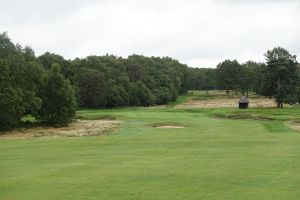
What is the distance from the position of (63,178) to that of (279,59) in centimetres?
9216

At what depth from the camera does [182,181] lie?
22.1 metres

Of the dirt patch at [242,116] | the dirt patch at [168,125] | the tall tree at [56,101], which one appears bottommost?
the dirt patch at [168,125]

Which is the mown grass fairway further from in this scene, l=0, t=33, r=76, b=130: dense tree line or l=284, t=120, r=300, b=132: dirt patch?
l=0, t=33, r=76, b=130: dense tree line

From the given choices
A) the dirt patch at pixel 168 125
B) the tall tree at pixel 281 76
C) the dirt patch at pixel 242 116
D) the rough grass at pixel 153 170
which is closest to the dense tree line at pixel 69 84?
the dirt patch at pixel 168 125

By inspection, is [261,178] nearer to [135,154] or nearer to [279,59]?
[135,154]

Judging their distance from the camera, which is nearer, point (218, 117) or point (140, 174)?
point (140, 174)

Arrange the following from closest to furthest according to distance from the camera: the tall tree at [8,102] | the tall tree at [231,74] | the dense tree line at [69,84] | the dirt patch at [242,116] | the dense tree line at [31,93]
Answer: the tall tree at [8,102] → the dense tree line at [31,93] → the dense tree line at [69,84] → the dirt patch at [242,116] → the tall tree at [231,74]

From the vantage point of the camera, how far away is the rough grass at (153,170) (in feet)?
64.7

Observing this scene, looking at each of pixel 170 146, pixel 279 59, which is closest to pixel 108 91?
pixel 279 59

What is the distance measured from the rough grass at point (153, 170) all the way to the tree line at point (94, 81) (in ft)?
90.1

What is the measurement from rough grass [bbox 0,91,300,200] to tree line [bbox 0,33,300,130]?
27.5 meters

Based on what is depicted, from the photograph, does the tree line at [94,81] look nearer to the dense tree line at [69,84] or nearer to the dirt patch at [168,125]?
the dense tree line at [69,84]

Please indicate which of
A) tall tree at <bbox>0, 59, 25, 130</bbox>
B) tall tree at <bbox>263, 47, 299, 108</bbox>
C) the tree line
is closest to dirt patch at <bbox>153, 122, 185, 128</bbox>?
the tree line

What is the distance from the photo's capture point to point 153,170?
25.8 metres
